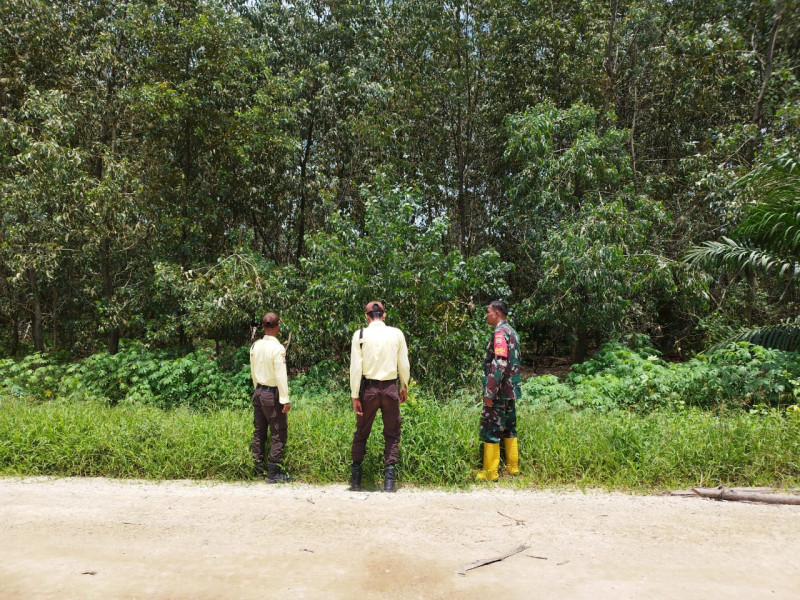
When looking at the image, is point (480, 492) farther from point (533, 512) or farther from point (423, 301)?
point (423, 301)

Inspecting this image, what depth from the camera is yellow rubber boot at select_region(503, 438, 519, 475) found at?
565cm

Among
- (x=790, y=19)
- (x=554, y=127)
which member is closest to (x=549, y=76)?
(x=554, y=127)

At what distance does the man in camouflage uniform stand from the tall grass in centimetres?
19

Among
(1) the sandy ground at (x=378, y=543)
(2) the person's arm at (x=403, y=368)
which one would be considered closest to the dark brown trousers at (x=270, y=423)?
(1) the sandy ground at (x=378, y=543)

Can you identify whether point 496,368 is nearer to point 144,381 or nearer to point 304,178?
point 144,381

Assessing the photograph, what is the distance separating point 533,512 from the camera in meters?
4.76

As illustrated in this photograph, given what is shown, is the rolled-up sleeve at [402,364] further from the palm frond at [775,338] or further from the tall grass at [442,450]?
the palm frond at [775,338]

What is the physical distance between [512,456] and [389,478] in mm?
1275

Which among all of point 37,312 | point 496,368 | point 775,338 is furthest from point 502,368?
point 37,312

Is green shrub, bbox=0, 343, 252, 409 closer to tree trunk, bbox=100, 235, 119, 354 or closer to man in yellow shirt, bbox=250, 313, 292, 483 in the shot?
tree trunk, bbox=100, 235, 119, 354

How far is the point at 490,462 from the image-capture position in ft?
18.3

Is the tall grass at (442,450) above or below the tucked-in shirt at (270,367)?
below

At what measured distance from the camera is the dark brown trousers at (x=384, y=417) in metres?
5.40

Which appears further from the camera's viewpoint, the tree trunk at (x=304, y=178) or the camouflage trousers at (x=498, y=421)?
the tree trunk at (x=304, y=178)
